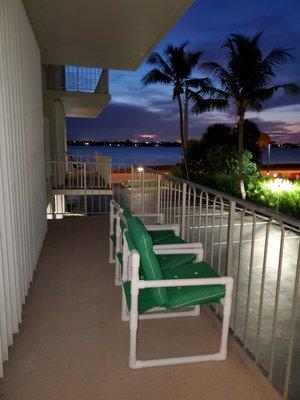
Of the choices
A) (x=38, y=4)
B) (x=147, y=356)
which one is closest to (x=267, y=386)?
(x=147, y=356)

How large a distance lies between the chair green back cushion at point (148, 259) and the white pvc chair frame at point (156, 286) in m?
0.05

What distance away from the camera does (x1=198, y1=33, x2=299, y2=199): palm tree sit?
11258 millimetres

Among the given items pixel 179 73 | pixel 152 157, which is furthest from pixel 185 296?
pixel 152 157

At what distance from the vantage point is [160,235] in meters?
3.44

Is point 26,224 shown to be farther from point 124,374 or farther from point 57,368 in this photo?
point 124,374

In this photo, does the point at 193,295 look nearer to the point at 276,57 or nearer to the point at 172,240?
the point at 172,240

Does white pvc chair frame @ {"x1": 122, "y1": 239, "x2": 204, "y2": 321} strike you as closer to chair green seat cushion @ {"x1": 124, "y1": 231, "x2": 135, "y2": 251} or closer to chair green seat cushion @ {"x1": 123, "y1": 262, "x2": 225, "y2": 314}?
chair green seat cushion @ {"x1": 124, "y1": 231, "x2": 135, "y2": 251}

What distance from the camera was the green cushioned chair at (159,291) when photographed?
6.77 ft

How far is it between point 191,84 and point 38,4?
12896 mm

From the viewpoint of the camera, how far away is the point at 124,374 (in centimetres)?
214

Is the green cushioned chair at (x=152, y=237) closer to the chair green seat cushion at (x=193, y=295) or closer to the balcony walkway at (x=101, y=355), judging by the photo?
the balcony walkway at (x=101, y=355)

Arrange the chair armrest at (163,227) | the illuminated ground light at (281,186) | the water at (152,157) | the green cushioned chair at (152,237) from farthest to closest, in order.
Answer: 1. the water at (152,157)
2. the illuminated ground light at (281,186)
3. the chair armrest at (163,227)
4. the green cushioned chair at (152,237)

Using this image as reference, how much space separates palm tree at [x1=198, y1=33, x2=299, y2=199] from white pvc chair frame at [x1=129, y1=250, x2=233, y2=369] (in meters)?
9.32

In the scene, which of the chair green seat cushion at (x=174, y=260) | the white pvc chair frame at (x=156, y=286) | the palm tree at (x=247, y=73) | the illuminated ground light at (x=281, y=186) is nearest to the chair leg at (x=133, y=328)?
the white pvc chair frame at (x=156, y=286)
